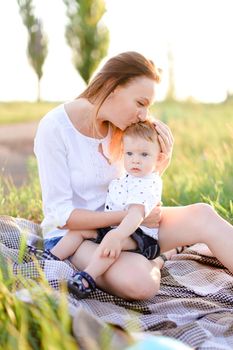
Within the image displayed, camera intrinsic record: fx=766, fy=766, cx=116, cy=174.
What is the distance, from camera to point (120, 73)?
12.3ft

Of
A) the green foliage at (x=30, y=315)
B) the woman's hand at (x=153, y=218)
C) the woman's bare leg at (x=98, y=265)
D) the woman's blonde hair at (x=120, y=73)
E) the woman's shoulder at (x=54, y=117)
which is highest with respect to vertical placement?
the woman's blonde hair at (x=120, y=73)

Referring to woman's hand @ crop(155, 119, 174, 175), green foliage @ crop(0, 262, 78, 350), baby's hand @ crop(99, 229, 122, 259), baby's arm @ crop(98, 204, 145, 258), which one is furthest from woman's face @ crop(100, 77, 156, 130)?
green foliage @ crop(0, 262, 78, 350)

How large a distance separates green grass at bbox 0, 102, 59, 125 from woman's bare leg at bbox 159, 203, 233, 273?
12.1 metres

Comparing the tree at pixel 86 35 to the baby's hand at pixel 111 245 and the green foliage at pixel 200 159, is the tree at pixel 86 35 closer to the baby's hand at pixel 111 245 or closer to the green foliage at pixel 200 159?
the green foliage at pixel 200 159

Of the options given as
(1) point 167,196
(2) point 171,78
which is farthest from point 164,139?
(2) point 171,78

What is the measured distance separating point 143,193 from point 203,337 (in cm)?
90

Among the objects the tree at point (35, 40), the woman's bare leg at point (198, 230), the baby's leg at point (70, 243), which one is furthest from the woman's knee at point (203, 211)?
the tree at point (35, 40)

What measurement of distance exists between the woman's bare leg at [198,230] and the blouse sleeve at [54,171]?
52cm

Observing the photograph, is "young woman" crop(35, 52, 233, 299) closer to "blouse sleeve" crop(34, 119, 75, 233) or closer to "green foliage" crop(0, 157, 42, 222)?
"blouse sleeve" crop(34, 119, 75, 233)

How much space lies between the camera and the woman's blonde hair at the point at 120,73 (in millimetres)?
3740

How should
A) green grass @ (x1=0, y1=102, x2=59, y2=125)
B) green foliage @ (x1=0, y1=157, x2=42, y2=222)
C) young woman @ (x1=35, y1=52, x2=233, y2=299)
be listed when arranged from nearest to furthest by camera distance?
1. young woman @ (x1=35, y1=52, x2=233, y2=299)
2. green foliage @ (x1=0, y1=157, x2=42, y2=222)
3. green grass @ (x1=0, y1=102, x2=59, y2=125)

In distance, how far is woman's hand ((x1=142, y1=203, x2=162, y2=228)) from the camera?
390cm

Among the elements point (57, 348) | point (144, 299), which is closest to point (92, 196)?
point (144, 299)

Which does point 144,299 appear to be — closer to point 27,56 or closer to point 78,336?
point 78,336
